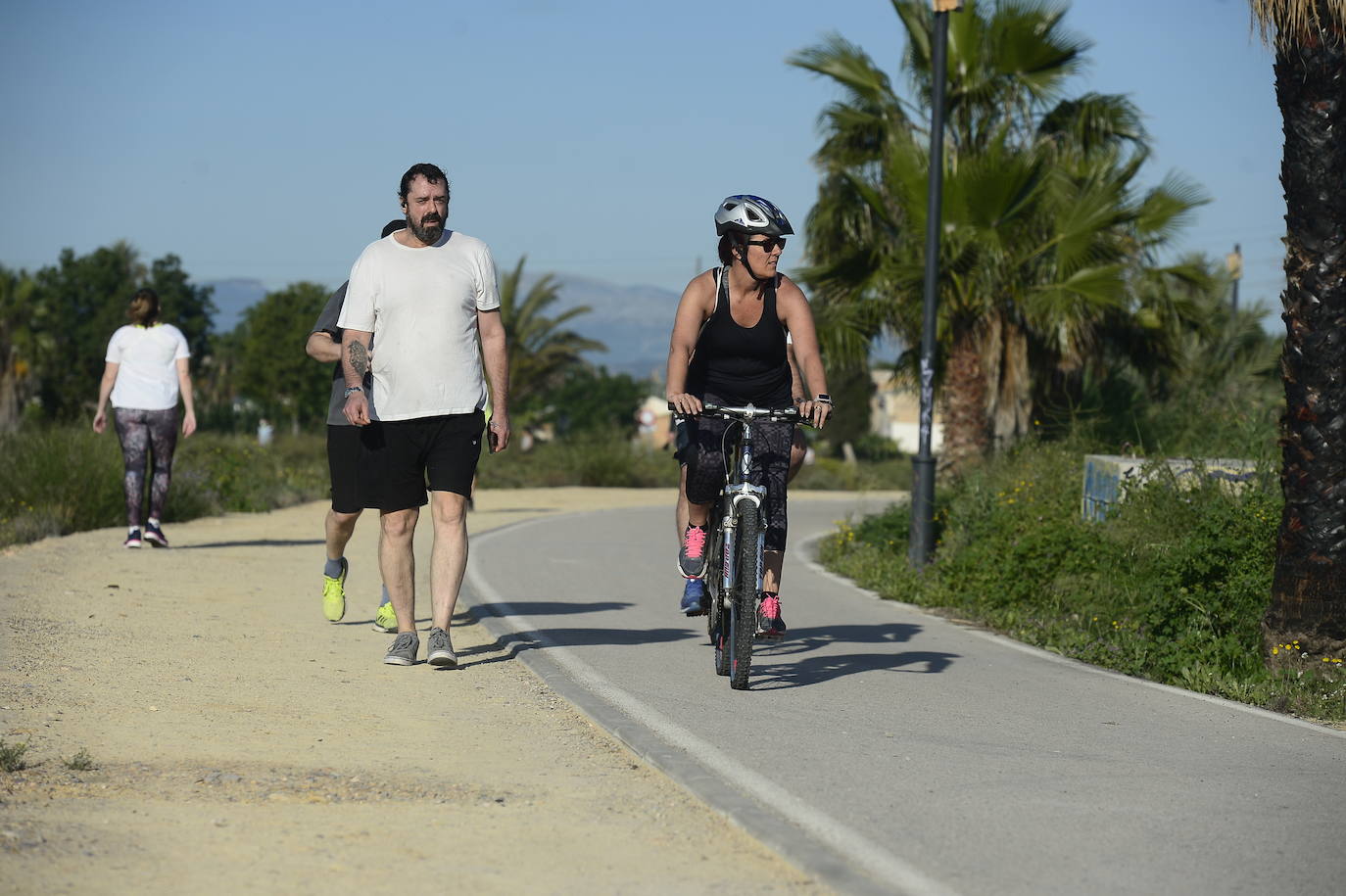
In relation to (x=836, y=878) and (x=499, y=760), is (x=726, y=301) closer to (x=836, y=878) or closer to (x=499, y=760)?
(x=499, y=760)

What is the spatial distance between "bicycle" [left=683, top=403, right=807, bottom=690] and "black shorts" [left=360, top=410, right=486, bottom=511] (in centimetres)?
122

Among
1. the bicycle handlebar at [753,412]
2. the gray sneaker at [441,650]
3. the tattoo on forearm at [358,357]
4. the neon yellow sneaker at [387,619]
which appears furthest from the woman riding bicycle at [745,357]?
the neon yellow sneaker at [387,619]

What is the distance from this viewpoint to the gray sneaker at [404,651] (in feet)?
28.0

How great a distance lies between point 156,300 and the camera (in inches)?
554

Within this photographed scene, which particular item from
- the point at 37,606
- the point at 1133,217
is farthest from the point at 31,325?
the point at 37,606

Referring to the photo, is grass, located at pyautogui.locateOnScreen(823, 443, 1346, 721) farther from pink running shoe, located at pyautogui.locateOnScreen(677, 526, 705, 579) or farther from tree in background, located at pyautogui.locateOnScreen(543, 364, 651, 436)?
tree in background, located at pyautogui.locateOnScreen(543, 364, 651, 436)

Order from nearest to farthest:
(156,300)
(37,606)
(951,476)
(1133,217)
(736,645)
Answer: (736,645) → (37,606) → (156,300) → (951,476) → (1133,217)

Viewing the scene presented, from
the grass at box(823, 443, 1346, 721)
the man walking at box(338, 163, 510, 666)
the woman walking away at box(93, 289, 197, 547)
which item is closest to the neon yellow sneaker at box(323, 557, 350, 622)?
the man walking at box(338, 163, 510, 666)

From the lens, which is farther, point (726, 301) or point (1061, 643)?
point (1061, 643)

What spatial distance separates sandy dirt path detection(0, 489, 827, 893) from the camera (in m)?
4.75

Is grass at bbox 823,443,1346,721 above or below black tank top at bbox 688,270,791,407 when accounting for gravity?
below

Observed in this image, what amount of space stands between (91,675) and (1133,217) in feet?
49.7

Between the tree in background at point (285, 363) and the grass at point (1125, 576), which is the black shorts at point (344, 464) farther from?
the tree in background at point (285, 363)

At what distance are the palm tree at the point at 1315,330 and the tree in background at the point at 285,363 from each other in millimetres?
62154
